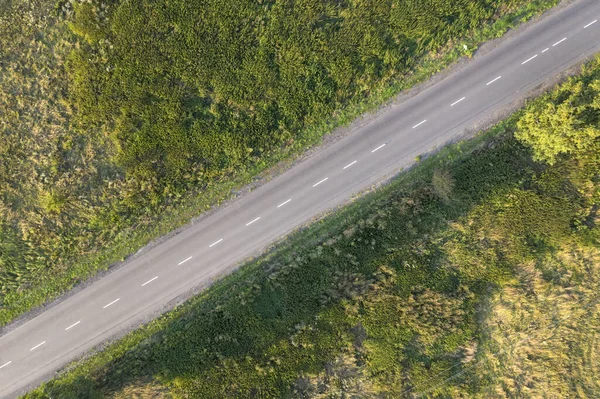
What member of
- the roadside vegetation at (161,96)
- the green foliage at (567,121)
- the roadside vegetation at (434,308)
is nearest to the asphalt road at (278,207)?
the roadside vegetation at (161,96)

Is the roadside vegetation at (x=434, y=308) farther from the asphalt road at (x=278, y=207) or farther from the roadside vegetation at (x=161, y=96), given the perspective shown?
the roadside vegetation at (x=161, y=96)

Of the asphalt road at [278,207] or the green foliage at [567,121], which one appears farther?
the asphalt road at [278,207]

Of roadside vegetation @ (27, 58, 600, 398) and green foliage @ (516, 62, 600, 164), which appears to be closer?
green foliage @ (516, 62, 600, 164)

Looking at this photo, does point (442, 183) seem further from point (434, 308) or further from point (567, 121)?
point (434, 308)

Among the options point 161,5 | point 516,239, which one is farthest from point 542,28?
point 161,5

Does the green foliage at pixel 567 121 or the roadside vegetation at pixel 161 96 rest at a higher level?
the roadside vegetation at pixel 161 96

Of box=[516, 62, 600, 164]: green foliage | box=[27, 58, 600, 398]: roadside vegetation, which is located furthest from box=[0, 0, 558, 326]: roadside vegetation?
box=[27, 58, 600, 398]: roadside vegetation

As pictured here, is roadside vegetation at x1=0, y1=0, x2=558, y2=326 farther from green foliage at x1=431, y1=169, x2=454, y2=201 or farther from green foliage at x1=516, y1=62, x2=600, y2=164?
green foliage at x1=431, y1=169, x2=454, y2=201

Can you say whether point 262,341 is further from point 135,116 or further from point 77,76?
point 77,76
